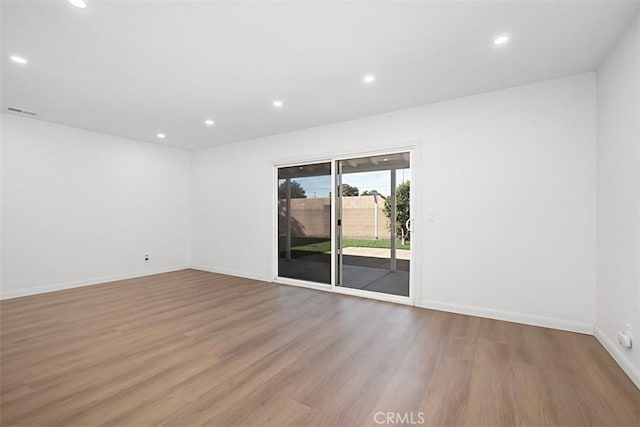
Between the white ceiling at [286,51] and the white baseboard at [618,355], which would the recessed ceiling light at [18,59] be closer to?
the white ceiling at [286,51]

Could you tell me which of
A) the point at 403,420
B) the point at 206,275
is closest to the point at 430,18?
the point at 403,420

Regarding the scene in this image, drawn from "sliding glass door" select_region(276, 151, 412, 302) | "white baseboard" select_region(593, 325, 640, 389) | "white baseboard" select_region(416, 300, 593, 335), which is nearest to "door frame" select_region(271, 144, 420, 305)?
"sliding glass door" select_region(276, 151, 412, 302)

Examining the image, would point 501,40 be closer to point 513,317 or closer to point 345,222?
point 513,317

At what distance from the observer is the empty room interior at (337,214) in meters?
1.92

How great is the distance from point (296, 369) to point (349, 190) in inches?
115

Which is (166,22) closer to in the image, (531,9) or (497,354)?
(531,9)

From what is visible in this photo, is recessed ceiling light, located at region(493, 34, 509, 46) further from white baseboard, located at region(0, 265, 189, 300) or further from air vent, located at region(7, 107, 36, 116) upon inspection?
white baseboard, located at region(0, 265, 189, 300)

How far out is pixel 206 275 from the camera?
5586 millimetres

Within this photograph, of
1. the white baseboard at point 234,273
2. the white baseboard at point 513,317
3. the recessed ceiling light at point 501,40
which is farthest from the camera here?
the white baseboard at point 234,273

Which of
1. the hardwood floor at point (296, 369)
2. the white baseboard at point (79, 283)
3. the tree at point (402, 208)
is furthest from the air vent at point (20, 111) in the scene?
the tree at point (402, 208)

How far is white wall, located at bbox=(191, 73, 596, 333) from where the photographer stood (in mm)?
2832

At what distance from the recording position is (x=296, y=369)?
2186mm

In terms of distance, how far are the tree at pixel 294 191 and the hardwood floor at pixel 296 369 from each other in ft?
7.02

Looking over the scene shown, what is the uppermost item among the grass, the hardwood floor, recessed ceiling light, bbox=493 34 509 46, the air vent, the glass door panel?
the air vent
